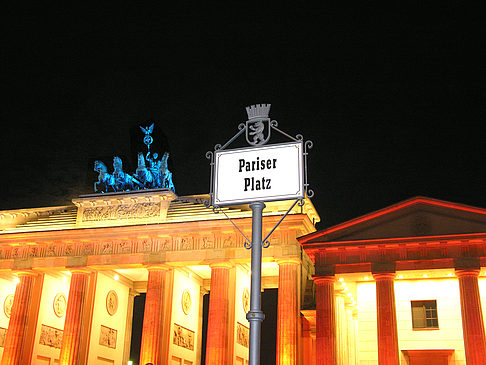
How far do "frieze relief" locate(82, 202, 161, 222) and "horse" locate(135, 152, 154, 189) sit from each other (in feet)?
6.80

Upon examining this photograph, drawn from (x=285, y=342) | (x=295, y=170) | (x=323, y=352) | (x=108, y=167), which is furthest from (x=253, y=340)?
(x=108, y=167)

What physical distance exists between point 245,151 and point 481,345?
26.3 m

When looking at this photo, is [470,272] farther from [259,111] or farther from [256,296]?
[256,296]

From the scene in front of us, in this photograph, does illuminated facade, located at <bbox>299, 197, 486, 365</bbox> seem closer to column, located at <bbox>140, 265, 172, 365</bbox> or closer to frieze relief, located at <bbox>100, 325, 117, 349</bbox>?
column, located at <bbox>140, 265, 172, 365</bbox>

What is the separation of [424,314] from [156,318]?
1790 centimetres

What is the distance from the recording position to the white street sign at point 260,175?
10539 millimetres

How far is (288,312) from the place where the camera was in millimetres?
38750

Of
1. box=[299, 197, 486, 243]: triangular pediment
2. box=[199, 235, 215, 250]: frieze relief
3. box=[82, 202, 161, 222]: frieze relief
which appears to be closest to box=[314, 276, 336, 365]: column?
box=[299, 197, 486, 243]: triangular pediment

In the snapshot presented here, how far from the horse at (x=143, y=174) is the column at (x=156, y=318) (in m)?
7.17

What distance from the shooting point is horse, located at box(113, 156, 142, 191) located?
1847 inches

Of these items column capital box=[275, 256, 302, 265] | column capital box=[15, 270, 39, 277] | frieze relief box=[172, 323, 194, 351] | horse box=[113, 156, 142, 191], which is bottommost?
frieze relief box=[172, 323, 194, 351]

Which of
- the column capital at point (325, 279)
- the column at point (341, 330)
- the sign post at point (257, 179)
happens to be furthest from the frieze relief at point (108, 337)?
the sign post at point (257, 179)

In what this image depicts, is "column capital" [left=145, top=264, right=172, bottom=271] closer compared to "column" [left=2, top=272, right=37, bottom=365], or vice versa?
"column capital" [left=145, top=264, right=172, bottom=271]

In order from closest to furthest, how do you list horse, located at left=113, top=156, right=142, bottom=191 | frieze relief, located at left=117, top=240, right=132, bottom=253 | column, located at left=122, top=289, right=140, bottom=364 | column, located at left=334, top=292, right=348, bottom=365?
column, located at left=334, top=292, right=348, bottom=365 < frieze relief, located at left=117, top=240, right=132, bottom=253 < horse, located at left=113, top=156, right=142, bottom=191 < column, located at left=122, top=289, right=140, bottom=364
